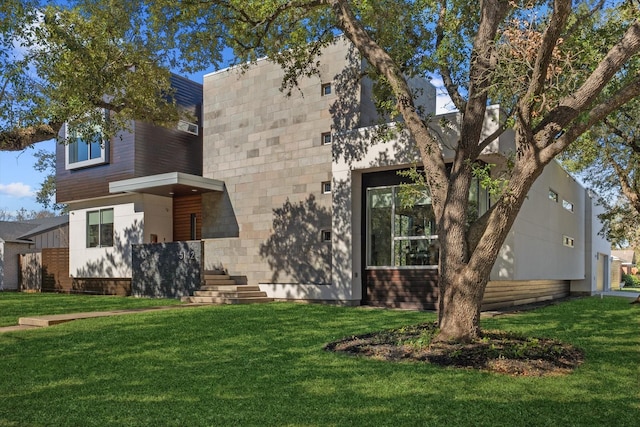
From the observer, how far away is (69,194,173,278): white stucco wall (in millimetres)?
17578

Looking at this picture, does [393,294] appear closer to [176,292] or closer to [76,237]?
[176,292]

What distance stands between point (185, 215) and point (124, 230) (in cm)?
227

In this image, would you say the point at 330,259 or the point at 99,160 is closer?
the point at 330,259

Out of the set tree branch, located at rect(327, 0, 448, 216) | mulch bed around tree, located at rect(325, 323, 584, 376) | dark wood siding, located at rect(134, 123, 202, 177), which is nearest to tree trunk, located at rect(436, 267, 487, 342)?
mulch bed around tree, located at rect(325, 323, 584, 376)

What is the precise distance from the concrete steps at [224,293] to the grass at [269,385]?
513 centimetres

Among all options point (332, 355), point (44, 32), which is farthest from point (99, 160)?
point (332, 355)

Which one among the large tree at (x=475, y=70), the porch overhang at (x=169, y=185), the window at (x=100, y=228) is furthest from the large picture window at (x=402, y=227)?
the window at (x=100, y=228)

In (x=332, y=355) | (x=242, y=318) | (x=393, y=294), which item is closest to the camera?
(x=332, y=355)

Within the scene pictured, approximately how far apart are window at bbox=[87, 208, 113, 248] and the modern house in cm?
6

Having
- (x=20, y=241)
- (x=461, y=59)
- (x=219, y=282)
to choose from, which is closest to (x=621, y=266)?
(x=219, y=282)

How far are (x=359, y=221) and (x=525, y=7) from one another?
714 centimetres

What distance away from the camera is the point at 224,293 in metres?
13.9

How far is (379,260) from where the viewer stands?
13.0 m

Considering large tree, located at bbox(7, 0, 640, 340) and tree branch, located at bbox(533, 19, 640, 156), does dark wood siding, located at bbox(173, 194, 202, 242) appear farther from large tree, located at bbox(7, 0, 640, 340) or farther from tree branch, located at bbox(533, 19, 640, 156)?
tree branch, located at bbox(533, 19, 640, 156)
